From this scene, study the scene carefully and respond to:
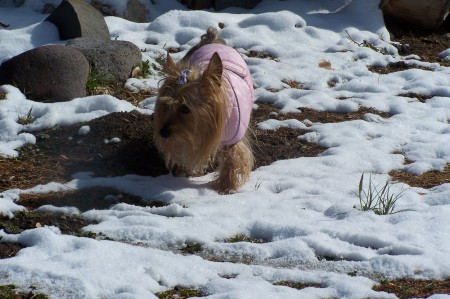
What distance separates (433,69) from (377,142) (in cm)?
273

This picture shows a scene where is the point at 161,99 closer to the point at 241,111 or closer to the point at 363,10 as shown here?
the point at 241,111

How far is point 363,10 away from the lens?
1079 centimetres

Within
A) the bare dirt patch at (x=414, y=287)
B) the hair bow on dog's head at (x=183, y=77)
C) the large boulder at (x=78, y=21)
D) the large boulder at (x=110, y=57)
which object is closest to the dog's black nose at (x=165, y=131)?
the hair bow on dog's head at (x=183, y=77)

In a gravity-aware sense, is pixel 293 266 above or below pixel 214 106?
below

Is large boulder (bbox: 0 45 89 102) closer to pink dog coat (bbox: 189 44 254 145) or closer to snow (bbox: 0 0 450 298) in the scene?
snow (bbox: 0 0 450 298)

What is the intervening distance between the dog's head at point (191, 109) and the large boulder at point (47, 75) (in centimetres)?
200

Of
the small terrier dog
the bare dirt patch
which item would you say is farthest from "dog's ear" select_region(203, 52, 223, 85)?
the bare dirt patch

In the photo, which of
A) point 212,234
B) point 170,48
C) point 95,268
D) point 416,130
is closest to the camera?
point 95,268

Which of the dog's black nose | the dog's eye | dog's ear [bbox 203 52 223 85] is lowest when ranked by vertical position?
the dog's black nose

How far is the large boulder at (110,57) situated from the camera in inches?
328

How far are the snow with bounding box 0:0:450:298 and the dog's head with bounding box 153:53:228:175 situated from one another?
40cm

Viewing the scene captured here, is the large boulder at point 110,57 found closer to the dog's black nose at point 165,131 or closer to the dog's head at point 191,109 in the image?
the dog's head at point 191,109

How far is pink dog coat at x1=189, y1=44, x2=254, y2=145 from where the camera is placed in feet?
20.0

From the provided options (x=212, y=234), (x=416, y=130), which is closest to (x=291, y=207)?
(x=212, y=234)
